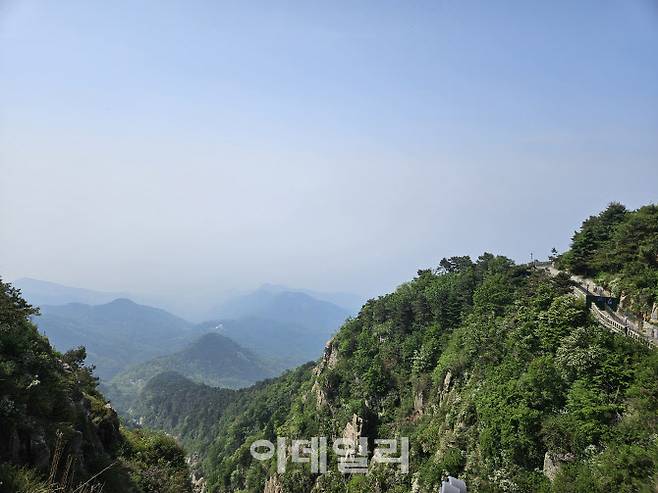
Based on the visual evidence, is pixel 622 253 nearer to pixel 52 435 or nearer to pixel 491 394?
pixel 491 394

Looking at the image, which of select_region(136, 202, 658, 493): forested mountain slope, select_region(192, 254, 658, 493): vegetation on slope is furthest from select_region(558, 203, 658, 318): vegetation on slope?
select_region(192, 254, 658, 493): vegetation on slope

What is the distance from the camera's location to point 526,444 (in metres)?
16.6

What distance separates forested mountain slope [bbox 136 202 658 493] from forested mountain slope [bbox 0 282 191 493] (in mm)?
12847

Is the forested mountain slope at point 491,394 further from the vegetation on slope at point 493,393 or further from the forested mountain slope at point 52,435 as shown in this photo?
the forested mountain slope at point 52,435

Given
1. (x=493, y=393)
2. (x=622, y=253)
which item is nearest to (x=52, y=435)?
(x=493, y=393)

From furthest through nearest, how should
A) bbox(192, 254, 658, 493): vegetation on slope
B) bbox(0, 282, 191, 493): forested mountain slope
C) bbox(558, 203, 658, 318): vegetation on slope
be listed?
bbox(558, 203, 658, 318): vegetation on slope < bbox(192, 254, 658, 493): vegetation on slope < bbox(0, 282, 191, 493): forested mountain slope

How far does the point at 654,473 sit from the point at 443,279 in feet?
99.7

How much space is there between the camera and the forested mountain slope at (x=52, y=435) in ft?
28.6

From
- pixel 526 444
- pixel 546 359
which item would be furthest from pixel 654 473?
pixel 546 359

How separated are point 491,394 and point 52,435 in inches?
685

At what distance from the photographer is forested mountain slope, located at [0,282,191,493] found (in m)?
8.70

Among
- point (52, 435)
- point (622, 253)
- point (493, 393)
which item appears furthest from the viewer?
point (622, 253)

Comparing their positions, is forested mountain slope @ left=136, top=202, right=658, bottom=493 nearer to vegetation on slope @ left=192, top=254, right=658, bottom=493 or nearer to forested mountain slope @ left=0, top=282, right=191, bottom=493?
vegetation on slope @ left=192, top=254, right=658, bottom=493

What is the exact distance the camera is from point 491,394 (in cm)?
1967
